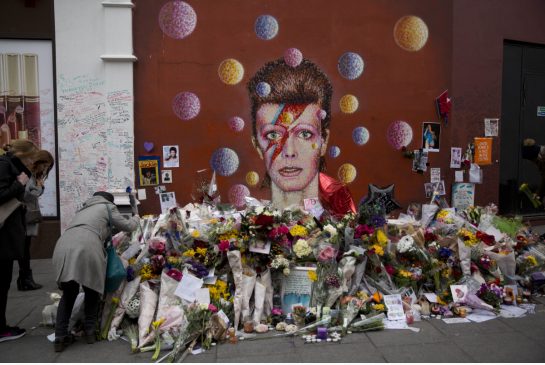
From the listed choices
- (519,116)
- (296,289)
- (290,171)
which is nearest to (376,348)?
(296,289)

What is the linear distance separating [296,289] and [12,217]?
9.46 feet

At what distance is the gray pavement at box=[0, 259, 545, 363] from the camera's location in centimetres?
395

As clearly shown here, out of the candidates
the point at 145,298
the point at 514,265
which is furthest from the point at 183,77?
the point at 514,265

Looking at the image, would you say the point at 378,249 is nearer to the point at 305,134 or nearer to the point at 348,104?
the point at 305,134

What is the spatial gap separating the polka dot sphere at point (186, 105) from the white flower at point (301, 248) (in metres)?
3.69

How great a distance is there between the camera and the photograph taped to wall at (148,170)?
7.58 m

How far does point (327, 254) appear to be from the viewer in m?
4.84

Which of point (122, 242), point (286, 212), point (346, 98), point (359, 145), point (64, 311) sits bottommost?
A: point (64, 311)

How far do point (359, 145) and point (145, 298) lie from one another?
4969mm

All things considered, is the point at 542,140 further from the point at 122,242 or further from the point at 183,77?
the point at 122,242

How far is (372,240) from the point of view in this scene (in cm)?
509

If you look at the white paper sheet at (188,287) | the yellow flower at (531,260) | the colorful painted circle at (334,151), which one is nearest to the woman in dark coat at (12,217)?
the white paper sheet at (188,287)

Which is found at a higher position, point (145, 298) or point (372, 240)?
point (372, 240)

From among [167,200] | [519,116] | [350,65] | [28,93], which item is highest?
[350,65]
